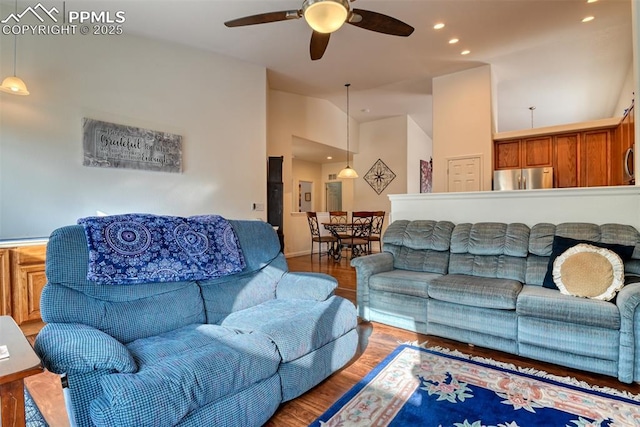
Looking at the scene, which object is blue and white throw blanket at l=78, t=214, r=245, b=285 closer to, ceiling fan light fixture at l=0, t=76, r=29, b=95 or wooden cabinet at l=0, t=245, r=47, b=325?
wooden cabinet at l=0, t=245, r=47, b=325

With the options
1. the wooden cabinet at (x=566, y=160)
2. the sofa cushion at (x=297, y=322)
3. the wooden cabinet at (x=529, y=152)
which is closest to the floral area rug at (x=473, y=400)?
the sofa cushion at (x=297, y=322)

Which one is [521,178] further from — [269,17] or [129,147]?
[129,147]

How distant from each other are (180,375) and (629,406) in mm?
2263

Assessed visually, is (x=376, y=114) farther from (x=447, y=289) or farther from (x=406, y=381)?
(x=406, y=381)

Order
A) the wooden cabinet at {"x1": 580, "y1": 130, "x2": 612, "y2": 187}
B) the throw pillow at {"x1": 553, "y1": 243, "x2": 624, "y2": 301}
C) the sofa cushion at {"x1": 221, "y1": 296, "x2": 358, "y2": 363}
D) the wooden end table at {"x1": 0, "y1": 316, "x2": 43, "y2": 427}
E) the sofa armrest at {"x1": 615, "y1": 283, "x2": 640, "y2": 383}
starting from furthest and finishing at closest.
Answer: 1. the wooden cabinet at {"x1": 580, "y1": 130, "x2": 612, "y2": 187}
2. the throw pillow at {"x1": 553, "y1": 243, "x2": 624, "y2": 301}
3. the sofa armrest at {"x1": 615, "y1": 283, "x2": 640, "y2": 383}
4. the sofa cushion at {"x1": 221, "y1": 296, "x2": 358, "y2": 363}
5. the wooden end table at {"x1": 0, "y1": 316, "x2": 43, "y2": 427}

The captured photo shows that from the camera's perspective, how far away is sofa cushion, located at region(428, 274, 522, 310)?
2.23 metres

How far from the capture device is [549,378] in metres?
1.94

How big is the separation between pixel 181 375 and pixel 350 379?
1.11 metres

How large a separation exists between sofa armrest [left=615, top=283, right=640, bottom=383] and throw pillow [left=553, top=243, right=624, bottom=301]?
17cm

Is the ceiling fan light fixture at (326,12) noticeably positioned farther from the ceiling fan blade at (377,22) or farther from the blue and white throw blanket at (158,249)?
the blue and white throw blanket at (158,249)

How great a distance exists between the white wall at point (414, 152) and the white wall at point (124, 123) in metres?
4.25

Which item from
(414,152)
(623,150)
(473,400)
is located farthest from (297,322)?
(414,152)

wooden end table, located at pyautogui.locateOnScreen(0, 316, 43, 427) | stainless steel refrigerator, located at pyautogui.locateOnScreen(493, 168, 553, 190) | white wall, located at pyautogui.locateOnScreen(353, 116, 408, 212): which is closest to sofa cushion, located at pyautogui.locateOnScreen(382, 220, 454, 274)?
stainless steel refrigerator, located at pyautogui.locateOnScreen(493, 168, 553, 190)

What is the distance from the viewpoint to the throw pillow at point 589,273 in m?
2.04
